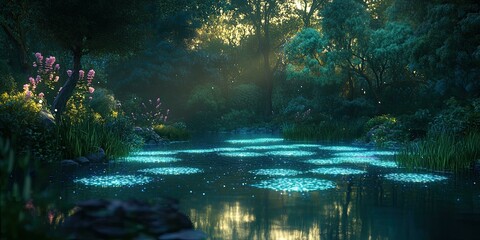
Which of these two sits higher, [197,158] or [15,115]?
[15,115]

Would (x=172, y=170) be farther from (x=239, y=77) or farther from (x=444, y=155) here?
(x=239, y=77)

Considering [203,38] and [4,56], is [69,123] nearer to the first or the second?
[4,56]

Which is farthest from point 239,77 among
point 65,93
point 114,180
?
point 114,180


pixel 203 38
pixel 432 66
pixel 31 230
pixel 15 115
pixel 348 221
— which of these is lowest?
pixel 348 221

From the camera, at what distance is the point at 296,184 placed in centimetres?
1230

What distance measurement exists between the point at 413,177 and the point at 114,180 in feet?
22.6

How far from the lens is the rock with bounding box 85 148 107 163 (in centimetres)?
1723

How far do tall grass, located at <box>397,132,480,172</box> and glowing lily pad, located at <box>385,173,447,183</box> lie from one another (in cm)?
137

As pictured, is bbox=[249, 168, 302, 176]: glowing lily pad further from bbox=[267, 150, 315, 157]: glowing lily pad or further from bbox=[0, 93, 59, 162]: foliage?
bbox=[0, 93, 59, 162]: foliage

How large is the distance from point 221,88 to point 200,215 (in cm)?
4251

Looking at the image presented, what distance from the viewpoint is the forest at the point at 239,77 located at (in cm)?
1723

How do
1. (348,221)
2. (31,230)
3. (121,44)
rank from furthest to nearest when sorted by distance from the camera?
(121,44) → (348,221) → (31,230)

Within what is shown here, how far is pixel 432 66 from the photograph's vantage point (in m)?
22.6

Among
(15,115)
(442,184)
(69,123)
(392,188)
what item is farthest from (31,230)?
(69,123)
